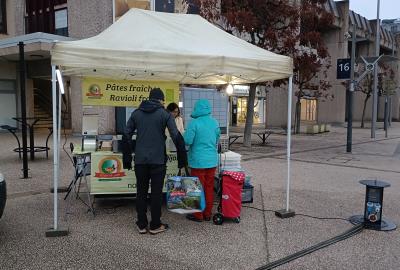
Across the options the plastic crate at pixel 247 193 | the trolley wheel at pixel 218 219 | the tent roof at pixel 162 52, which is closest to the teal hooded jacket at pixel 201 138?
the tent roof at pixel 162 52

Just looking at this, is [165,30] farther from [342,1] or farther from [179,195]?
[342,1]

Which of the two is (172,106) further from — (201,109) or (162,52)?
(162,52)

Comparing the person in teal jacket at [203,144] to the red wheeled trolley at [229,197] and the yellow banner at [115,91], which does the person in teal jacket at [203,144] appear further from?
the yellow banner at [115,91]

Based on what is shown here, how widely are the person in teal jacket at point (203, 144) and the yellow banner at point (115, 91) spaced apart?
1342 mm

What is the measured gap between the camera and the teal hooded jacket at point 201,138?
208 inches

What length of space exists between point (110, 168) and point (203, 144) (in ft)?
5.03

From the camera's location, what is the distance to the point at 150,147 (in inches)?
187

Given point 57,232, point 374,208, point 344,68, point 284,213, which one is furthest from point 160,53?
point 344,68

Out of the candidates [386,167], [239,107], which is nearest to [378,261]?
[386,167]

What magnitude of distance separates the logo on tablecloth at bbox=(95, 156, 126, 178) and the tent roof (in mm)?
1350

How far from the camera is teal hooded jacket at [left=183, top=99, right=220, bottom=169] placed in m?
5.29

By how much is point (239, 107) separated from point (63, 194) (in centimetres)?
2574

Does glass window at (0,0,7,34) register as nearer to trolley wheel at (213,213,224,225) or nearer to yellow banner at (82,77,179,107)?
yellow banner at (82,77,179,107)

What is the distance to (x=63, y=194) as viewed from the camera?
692 cm
